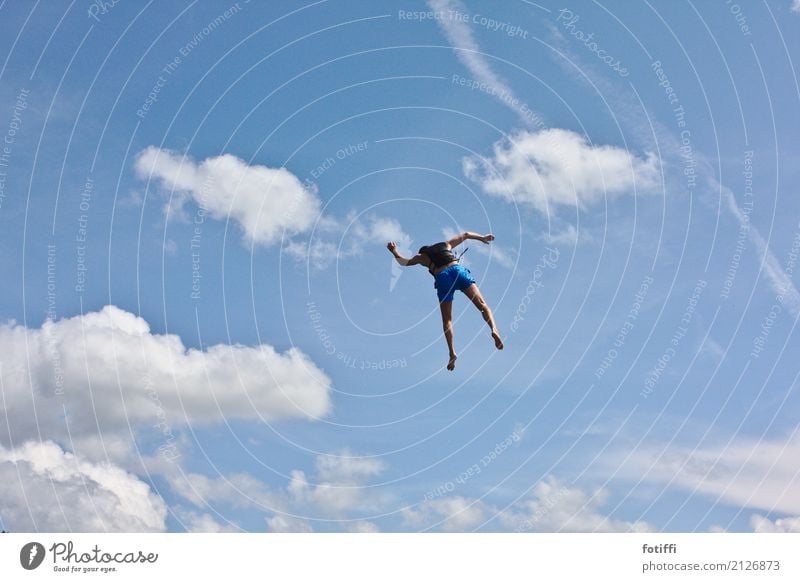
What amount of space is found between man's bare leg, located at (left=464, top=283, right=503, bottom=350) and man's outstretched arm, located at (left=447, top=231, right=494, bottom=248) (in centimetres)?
163

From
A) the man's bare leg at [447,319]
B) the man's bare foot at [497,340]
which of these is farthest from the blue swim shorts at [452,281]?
the man's bare foot at [497,340]

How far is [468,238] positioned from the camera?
37.3 meters

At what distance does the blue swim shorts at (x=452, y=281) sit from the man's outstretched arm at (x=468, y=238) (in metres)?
0.87

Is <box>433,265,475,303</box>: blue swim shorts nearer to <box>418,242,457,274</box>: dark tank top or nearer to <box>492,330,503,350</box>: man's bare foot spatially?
<box>418,242,457,274</box>: dark tank top

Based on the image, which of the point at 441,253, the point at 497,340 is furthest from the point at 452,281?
the point at 497,340

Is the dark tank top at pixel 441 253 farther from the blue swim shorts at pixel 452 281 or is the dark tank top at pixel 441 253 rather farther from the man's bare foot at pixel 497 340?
the man's bare foot at pixel 497 340

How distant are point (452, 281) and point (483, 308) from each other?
5.39 ft

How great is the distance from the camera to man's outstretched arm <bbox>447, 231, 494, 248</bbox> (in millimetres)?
36500

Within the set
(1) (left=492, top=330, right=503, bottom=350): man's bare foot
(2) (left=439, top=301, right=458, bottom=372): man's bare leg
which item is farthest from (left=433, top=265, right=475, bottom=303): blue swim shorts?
(1) (left=492, top=330, right=503, bottom=350): man's bare foot

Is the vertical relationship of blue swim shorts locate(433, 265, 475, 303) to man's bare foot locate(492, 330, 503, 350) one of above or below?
above

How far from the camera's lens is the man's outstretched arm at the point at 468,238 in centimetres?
3650
